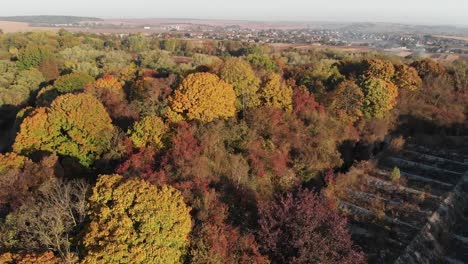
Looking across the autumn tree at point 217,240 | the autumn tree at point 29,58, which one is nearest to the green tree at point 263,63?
the autumn tree at point 217,240

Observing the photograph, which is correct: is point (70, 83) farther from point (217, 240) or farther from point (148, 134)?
point (217, 240)

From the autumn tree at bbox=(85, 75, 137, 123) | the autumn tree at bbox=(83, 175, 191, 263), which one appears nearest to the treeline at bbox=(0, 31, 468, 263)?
the autumn tree at bbox=(83, 175, 191, 263)

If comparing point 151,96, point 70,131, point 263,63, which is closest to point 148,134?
point 151,96

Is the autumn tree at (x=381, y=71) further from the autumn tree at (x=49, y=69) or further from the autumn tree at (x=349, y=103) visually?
the autumn tree at (x=49, y=69)

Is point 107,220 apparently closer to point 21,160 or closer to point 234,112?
point 21,160

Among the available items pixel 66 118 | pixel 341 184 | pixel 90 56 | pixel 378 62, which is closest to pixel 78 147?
pixel 66 118
